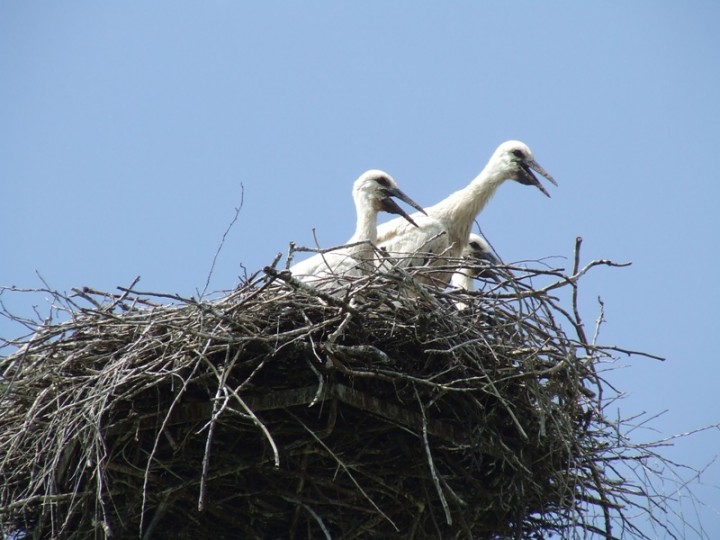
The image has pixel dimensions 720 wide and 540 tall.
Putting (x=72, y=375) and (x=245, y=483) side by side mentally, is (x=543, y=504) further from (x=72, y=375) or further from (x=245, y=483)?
(x=72, y=375)

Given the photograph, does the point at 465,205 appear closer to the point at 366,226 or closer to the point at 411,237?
the point at 411,237

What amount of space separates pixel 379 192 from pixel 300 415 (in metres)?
2.49

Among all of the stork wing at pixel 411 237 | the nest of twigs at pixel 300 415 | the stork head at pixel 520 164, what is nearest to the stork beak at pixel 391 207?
the stork wing at pixel 411 237

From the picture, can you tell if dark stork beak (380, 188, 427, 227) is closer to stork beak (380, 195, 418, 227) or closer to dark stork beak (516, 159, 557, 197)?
stork beak (380, 195, 418, 227)

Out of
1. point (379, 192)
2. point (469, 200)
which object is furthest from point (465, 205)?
point (379, 192)

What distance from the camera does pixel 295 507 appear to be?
425cm

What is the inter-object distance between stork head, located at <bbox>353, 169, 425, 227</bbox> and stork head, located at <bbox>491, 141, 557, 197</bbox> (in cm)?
81

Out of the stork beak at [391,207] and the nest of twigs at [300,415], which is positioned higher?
the stork beak at [391,207]

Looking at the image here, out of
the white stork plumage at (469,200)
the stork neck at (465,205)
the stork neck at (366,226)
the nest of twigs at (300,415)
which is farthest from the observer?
the stork neck at (465,205)

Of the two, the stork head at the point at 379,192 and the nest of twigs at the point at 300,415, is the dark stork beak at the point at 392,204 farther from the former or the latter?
the nest of twigs at the point at 300,415

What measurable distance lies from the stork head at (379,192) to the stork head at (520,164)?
0.81 metres

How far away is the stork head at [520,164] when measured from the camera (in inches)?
275

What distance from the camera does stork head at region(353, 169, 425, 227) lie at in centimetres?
648

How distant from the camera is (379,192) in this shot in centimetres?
650
